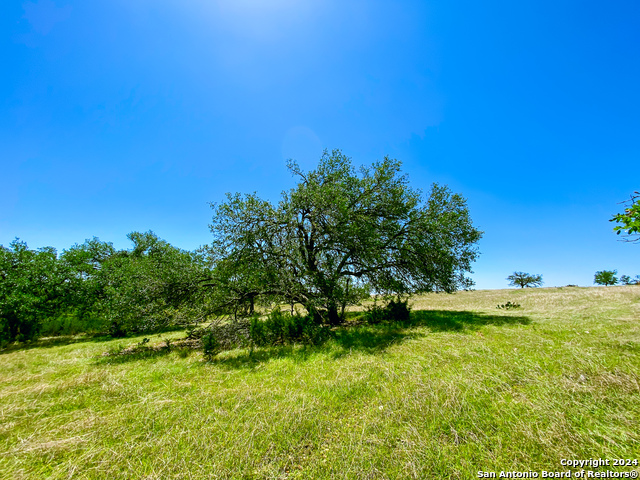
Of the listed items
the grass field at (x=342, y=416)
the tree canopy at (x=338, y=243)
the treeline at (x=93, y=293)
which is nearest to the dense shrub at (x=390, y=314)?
the tree canopy at (x=338, y=243)

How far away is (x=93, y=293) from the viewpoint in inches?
802

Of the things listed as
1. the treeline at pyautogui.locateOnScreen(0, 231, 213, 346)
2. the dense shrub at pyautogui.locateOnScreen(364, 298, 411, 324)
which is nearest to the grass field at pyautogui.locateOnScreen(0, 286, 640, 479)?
the treeline at pyautogui.locateOnScreen(0, 231, 213, 346)

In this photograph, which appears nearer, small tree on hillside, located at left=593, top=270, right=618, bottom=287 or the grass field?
the grass field

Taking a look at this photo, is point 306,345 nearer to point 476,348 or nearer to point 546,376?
point 476,348

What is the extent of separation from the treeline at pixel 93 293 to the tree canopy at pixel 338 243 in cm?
189

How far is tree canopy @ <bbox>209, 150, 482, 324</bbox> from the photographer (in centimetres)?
1261

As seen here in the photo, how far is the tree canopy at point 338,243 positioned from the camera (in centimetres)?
1261

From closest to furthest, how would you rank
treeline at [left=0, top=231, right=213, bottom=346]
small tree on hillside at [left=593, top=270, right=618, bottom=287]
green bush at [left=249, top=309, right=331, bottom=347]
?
green bush at [left=249, top=309, right=331, bottom=347]
treeline at [left=0, top=231, right=213, bottom=346]
small tree on hillside at [left=593, top=270, right=618, bottom=287]

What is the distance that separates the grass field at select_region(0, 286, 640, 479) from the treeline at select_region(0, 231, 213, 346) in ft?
13.7

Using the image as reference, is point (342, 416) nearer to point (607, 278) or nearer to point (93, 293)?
point (93, 293)

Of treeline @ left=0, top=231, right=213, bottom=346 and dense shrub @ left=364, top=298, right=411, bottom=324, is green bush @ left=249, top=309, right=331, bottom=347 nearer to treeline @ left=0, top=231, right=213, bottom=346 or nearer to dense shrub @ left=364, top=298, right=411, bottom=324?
treeline @ left=0, top=231, right=213, bottom=346

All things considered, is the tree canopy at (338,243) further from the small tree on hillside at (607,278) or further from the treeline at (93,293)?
the small tree on hillside at (607,278)

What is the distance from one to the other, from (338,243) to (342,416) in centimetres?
945

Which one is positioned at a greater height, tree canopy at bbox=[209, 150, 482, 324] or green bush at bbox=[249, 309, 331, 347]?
tree canopy at bbox=[209, 150, 482, 324]
